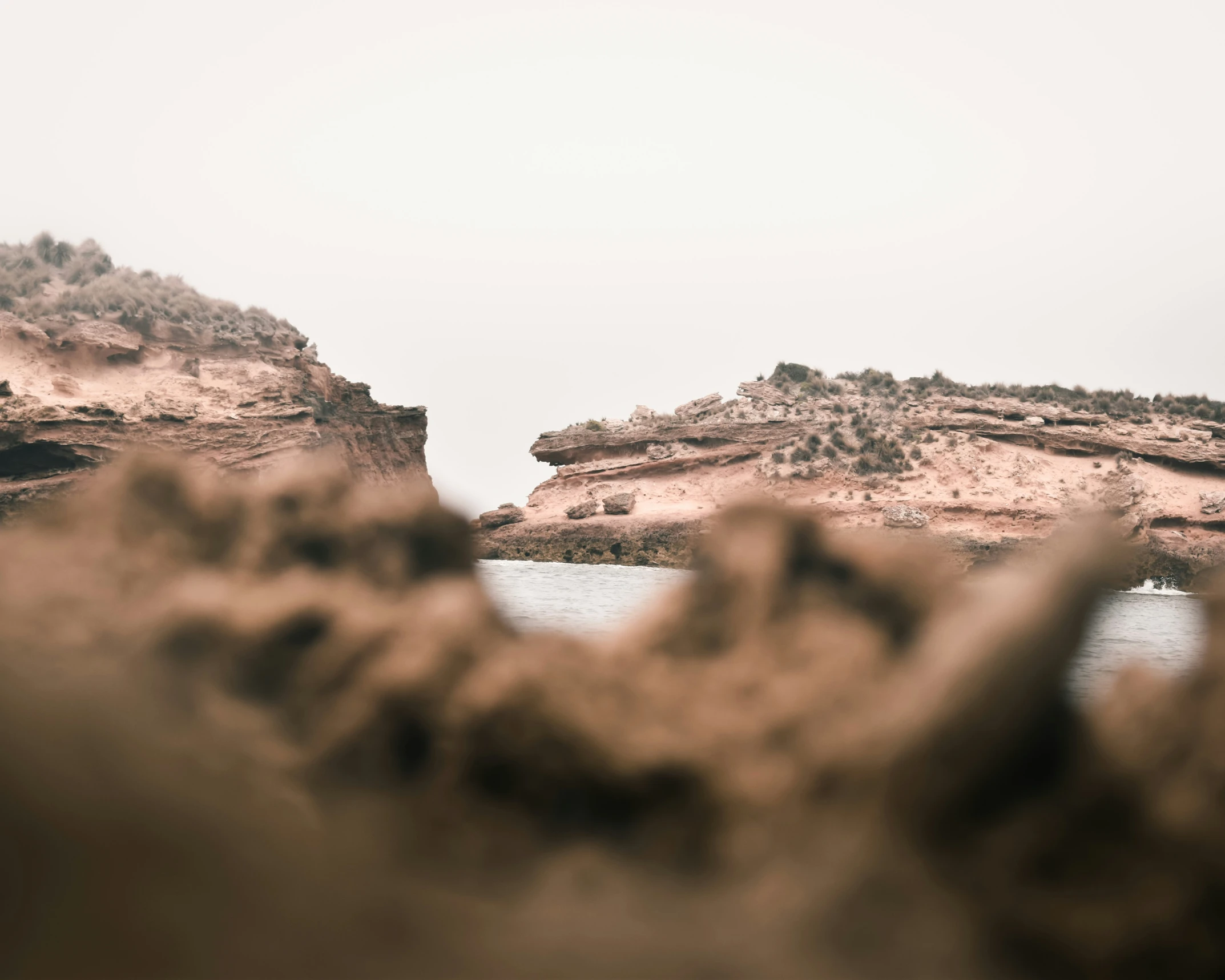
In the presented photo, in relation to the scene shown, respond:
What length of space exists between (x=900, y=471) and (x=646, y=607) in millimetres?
31153

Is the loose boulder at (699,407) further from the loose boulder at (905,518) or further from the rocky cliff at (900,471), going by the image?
the loose boulder at (905,518)

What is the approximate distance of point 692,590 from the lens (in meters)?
1.75

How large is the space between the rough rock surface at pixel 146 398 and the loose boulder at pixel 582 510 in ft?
24.0

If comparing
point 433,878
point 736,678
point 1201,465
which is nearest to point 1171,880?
point 736,678

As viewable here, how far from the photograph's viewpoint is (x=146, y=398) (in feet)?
76.1

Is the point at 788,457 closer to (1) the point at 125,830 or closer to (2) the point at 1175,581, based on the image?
(2) the point at 1175,581

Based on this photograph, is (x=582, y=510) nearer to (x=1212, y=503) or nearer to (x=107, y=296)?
(x=107, y=296)

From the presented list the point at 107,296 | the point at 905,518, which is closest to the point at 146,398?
the point at 107,296

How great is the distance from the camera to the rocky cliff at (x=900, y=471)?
2809cm

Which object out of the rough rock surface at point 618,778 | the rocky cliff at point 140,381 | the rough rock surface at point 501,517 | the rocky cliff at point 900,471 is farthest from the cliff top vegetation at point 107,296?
the rough rock surface at point 618,778

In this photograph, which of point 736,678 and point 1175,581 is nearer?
point 736,678

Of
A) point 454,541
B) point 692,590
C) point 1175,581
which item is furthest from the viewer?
point 1175,581

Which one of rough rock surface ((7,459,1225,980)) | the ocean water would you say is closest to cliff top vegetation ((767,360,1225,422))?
the ocean water

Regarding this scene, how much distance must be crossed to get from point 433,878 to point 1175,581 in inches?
1220
